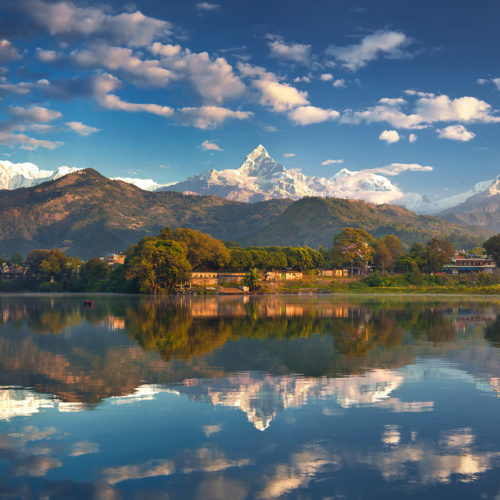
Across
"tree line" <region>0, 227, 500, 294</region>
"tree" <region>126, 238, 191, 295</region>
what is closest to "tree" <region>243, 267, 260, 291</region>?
"tree line" <region>0, 227, 500, 294</region>

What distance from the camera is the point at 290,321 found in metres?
53.1

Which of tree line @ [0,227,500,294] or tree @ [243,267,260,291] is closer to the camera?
tree line @ [0,227,500,294]

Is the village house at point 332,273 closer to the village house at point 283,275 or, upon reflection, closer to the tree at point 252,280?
the village house at point 283,275

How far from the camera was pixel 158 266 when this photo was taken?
132750 millimetres

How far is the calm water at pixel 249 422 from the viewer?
11844 millimetres

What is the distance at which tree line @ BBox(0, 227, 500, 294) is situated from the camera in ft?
438

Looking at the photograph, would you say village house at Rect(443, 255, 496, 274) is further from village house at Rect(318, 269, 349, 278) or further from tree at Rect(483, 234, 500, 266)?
village house at Rect(318, 269, 349, 278)

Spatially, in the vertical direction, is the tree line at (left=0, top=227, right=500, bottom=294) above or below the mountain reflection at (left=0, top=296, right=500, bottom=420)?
above

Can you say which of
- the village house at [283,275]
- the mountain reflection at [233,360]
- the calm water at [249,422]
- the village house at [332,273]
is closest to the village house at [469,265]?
the village house at [332,273]

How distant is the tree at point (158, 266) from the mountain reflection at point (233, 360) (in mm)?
81654

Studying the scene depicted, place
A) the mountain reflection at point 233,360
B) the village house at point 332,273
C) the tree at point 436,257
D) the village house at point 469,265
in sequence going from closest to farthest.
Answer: the mountain reflection at point 233,360
the tree at point 436,257
the village house at point 332,273
the village house at point 469,265

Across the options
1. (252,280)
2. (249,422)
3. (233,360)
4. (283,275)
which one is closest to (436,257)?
(283,275)

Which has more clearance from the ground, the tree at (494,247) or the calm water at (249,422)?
the tree at (494,247)

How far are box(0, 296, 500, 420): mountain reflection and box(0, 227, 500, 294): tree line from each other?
84472 millimetres
